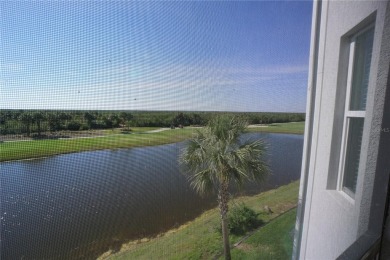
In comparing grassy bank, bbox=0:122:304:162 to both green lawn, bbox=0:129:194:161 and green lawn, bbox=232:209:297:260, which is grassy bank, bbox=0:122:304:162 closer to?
green lawn, bbox=0:129:194:161

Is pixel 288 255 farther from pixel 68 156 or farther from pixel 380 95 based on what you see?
pixel 68 156

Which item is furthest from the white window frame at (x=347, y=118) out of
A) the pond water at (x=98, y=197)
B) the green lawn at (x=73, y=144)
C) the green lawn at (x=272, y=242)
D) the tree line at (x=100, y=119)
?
the green lawn at (x=272, y=242)

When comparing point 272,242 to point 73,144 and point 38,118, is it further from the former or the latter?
point 38,118

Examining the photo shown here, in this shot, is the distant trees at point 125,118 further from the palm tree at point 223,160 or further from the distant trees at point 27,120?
the palm tree at point 223,160

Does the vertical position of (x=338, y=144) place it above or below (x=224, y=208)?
above

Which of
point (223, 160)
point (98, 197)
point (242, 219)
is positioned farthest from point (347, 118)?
point (242, 219)
